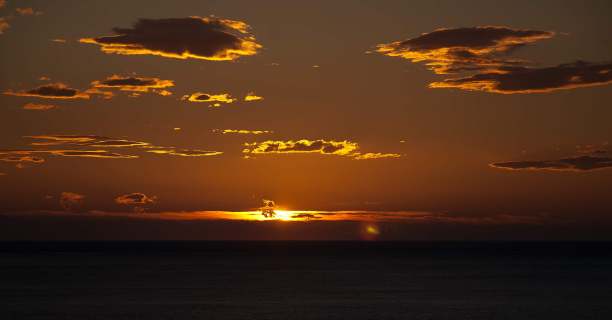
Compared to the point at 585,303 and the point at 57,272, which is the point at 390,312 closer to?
the point at 585,303

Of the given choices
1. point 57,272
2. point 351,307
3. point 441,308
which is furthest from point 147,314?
point 57,272

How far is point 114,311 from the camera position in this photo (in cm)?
6025

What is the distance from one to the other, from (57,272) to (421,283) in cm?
5010

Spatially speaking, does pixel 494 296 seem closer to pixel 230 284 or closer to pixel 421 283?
pixel 421 283

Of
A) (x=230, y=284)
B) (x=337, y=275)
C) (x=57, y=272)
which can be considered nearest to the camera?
(x=230, y=284)

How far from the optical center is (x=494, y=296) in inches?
2913

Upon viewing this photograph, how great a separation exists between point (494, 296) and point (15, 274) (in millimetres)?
61513

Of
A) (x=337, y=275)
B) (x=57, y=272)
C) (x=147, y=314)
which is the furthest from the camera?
(x=57, y=272)

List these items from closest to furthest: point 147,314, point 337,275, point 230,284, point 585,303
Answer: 1. point 147,314
2. point 585,303
3. point 230,284
4. point 337,275

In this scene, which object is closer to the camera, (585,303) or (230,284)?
(585,303)

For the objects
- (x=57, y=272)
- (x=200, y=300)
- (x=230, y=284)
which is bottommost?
(x=57, y=272)

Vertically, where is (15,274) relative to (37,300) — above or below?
below

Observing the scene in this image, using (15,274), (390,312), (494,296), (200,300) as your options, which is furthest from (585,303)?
(15,274)

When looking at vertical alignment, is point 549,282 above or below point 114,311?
below
